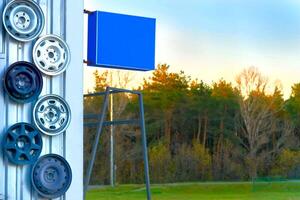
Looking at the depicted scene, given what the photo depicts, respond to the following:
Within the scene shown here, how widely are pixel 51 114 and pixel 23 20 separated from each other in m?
0.58

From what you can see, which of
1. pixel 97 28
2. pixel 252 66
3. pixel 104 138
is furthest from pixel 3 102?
pixel 252 66

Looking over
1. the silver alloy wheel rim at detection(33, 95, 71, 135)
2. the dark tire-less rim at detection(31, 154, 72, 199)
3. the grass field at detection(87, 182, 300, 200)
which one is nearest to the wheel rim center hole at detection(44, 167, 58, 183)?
the dark tire-less rim at detection(31, 154, 72, 199)

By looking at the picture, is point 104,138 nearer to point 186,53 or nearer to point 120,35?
point 186,53

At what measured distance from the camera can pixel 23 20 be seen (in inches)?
159

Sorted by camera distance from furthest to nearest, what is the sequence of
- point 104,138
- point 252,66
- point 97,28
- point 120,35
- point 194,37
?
point 252,66 < point 194,37 < point 104,138 < point 120,35 < point 97,28

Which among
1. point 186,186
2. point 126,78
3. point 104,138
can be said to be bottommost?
point 186,186

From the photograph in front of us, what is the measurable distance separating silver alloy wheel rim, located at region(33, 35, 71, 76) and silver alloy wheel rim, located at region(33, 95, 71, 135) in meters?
0.17

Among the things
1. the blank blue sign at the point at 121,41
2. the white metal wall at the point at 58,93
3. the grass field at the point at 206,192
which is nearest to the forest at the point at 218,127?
the grass field at the point at 206,192

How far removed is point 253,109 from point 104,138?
9.44 m

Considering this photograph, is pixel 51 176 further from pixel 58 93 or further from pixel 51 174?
pixel 58 93

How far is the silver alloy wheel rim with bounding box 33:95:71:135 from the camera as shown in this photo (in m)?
4.05

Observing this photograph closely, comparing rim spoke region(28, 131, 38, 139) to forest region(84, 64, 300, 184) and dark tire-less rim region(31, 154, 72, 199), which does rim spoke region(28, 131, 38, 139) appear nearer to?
dark tire-less rim region(31, 154, 72, 199)

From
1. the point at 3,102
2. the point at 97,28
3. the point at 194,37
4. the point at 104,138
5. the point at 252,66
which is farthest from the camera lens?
the point at 252,66

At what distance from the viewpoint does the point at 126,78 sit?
27.6 metres
